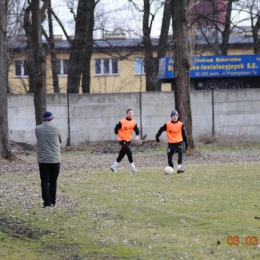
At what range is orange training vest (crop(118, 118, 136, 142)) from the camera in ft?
67.6

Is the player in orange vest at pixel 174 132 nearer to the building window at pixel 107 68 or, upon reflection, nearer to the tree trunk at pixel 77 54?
the tree trunk at pixel 77 54

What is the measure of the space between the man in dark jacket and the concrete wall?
62.6ft

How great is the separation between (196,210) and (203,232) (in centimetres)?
216

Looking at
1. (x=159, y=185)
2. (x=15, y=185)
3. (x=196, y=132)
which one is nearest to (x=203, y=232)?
(x=159, y=185)

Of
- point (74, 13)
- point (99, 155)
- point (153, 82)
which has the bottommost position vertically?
point (99, 155)

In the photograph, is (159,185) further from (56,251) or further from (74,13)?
(74,13)

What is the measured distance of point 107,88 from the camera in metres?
59.5

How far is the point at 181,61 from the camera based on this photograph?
1014 inches

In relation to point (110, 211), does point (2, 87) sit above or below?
above

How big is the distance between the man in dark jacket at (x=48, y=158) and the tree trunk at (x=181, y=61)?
12.6 m

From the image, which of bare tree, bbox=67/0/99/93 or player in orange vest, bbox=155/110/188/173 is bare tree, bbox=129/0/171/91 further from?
player in orange vest, bbox=155/110/188/173
